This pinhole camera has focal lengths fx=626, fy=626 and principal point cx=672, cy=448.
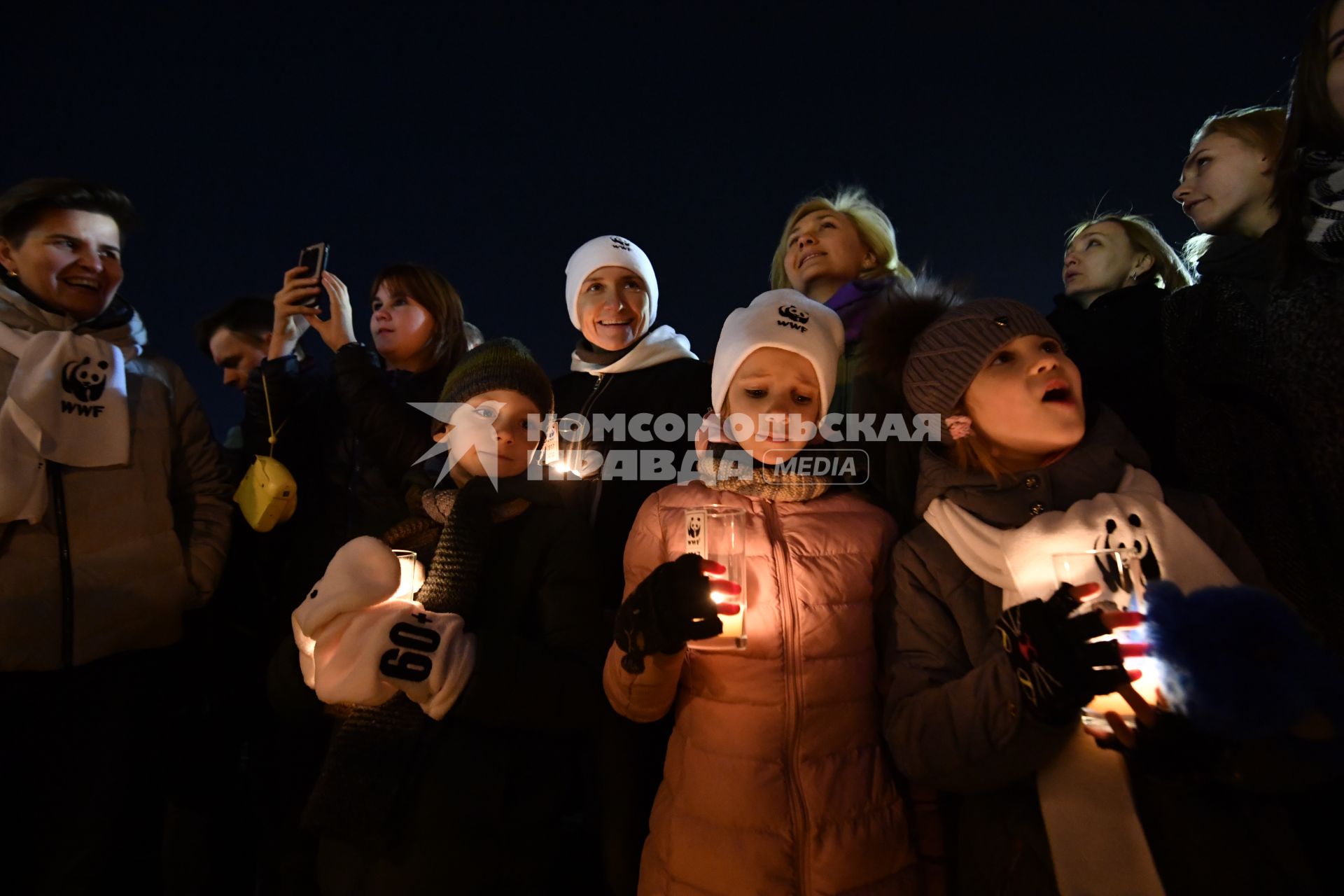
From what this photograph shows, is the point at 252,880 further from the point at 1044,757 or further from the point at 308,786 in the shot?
the point at 1044,757

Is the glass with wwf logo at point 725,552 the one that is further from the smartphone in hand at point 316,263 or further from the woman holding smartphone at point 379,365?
the smartphone in hand at point 316,263

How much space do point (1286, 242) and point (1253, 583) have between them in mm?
1060

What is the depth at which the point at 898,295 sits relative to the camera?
215cm

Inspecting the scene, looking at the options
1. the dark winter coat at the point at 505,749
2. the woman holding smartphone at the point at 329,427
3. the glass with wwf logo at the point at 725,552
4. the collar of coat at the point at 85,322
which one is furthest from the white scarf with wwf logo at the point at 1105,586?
the collar of coat at the point at 85,322

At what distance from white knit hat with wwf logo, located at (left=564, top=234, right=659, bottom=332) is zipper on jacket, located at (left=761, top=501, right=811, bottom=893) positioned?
5.78 ft

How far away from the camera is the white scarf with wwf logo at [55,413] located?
7.03 feet

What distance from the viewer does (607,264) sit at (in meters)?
3.13

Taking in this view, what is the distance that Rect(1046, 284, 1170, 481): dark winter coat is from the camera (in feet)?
7.56

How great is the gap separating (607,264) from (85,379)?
84.1 inches

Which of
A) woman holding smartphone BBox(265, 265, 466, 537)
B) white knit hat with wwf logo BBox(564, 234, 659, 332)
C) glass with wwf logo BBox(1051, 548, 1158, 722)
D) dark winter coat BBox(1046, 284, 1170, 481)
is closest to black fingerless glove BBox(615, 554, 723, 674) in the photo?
glass with wwf logo BBox(1051, 548, 1158, 722)

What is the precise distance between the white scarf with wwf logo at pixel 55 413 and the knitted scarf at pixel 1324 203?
4.00m

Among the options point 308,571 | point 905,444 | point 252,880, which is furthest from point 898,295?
point 252,880

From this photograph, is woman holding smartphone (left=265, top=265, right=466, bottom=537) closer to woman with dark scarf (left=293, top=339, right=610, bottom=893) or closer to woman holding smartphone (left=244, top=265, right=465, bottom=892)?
woman holding smartphone (left=244, top=265, right=465, bottom=892)
